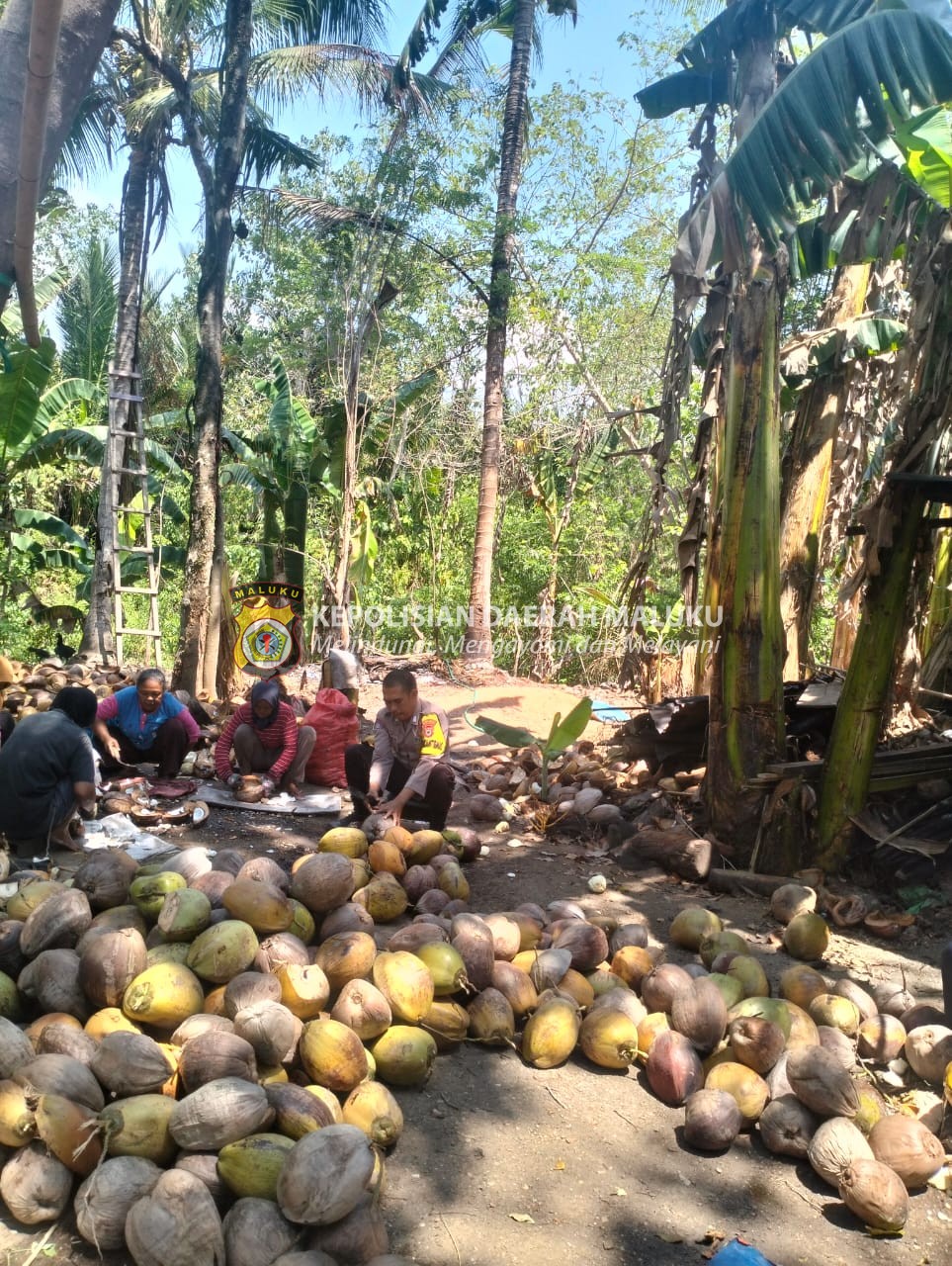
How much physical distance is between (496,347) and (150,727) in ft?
27.1

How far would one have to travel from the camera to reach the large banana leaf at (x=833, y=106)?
422 cm

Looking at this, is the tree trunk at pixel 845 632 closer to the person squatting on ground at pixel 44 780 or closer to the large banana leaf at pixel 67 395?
the person squatting on ground at pixel 44 780

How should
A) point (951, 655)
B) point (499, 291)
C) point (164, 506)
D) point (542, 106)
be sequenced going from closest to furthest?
point (951, 655) → point (499, 291) → point (542, 106) → point (164, 506)

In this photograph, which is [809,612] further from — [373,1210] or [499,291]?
[499,291]

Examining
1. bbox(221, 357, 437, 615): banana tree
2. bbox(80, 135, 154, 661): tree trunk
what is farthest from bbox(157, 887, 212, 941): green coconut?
bbox(221, 357, 437, 615): banana tree

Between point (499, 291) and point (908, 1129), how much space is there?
1183 cm

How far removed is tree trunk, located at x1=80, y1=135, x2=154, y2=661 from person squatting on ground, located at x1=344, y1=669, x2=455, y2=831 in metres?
6.71

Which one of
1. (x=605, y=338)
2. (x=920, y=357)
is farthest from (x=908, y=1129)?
(x=605, y=338)

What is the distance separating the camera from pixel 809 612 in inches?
288

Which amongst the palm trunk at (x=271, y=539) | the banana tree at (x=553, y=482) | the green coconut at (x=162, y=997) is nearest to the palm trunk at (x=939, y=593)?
the green coconut at (x=162, y=997)

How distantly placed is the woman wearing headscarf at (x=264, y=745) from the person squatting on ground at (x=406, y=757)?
913 millimetres

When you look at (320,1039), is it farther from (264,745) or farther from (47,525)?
(47,525)

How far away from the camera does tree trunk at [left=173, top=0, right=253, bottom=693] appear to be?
9.43 m

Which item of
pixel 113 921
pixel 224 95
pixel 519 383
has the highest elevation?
pixel 224 95
